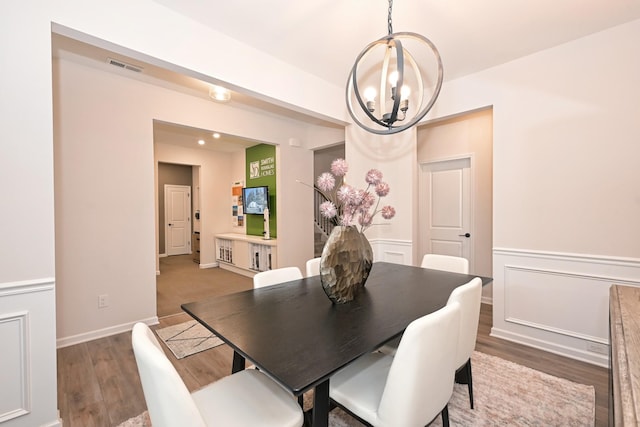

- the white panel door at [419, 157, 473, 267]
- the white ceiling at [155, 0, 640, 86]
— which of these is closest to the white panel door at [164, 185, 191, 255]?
the white ceiling at [155, 0, 640, 86]

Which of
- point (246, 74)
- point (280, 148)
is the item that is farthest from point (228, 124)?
point (246, 74)

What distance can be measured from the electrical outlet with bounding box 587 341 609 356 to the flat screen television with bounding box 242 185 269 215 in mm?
4595

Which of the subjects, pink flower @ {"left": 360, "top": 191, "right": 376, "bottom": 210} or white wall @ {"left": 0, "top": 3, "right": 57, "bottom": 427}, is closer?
white wall @ {"left": 0, "top": 3, "right": 57, "bottom": 427}

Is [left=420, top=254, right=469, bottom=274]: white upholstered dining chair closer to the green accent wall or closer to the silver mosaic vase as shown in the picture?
the silver mosaic vase

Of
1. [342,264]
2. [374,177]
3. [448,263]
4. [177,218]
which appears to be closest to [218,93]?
[374,177]

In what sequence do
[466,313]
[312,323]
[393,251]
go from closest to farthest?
1. [312,323]
2. [466,313]
3. [393,251]

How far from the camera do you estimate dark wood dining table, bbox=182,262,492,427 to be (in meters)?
0.96

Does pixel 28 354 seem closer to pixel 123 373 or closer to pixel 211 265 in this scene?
pixel 123 373

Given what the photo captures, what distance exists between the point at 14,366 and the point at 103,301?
1572 millimetres

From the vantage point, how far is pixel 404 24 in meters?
2.18

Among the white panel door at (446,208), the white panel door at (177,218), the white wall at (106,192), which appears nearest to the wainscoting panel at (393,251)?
the white panel door at (446,208)

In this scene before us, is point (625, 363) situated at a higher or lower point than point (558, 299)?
higher

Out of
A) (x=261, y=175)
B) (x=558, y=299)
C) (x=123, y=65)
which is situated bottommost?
(x=558, y=299)

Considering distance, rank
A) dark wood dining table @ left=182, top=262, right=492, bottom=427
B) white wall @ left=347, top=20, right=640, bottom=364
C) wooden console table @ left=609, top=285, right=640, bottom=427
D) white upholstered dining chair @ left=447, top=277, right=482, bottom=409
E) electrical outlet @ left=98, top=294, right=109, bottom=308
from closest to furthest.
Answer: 1. wooden console table @ left=609, top=285, right=640, bottom=427
2. dark wood dining table @ left=182, top=262, right=492, bottom=427
3. white upholstered dining chair @ left=447, top=277, right=482, bottom=409
4. white wall @ left=347, top=20, right=640, bottom=364
5. electrical outlet @ left=98, top=294, right=109, bottom=308
